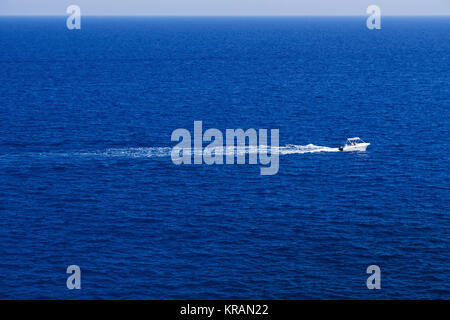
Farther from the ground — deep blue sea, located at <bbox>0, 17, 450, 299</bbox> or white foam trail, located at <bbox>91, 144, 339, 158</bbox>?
white foam trail, located at <bbox>91, 144, 339, 158</bbox>

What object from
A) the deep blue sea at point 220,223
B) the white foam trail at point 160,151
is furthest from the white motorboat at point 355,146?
the deep blue sea at point 220,223

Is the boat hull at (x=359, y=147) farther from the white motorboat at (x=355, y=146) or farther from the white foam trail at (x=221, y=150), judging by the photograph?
the white foam trail at (x=221, y=150)

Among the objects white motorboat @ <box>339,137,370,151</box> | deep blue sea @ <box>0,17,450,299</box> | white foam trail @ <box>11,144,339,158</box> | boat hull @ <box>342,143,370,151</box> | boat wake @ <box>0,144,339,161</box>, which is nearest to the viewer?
deep blue sea @ <box>0,17,450,299</box>

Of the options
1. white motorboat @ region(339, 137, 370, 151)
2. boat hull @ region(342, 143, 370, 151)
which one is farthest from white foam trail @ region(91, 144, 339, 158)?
boat hull @ region(342, 143, 370, 151)

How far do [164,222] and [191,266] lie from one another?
19.5m

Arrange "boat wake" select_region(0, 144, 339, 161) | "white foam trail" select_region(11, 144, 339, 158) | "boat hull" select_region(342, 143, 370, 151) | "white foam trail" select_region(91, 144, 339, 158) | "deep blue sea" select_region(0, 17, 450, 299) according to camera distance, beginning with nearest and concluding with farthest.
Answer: "deep blue sea" select_region(0, 17, 450, 299) → "boat wake" select_region(0, 144, 339, 161) → "white foam trail" select_region(11, 144, 339, 158) → "white foam trail" select_region(91, 144, 339, 158) → "boat hull" select_region(342, 143, 370, 151)

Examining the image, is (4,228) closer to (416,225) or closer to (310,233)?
(310,233)

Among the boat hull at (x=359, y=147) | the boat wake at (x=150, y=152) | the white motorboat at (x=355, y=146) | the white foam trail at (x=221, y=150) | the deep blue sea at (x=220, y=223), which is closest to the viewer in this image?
the deep blue sea at (x=220, y=223)

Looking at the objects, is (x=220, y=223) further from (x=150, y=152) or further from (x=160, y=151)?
(x=150, y=152)

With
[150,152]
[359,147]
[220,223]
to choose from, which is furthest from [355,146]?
[220,223]

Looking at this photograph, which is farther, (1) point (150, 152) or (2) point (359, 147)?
(2) point (359, 147)

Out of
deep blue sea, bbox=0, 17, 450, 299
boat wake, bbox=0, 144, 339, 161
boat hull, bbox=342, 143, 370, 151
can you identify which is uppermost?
boat hull, bbox=342, 143, 370, 151

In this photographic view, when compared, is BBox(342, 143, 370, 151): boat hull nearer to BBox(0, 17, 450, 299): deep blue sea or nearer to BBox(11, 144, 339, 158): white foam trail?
BBox(0, 17, 450, 299): deep blue sea

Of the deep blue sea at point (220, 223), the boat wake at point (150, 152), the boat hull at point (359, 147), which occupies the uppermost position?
the boat hull at point (359, 147)
